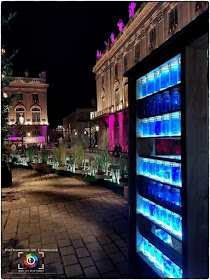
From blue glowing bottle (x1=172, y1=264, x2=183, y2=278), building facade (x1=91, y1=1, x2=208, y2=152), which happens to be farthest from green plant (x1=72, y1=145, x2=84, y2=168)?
building facade (x1=91, y1=1, x2=208, y2=152)

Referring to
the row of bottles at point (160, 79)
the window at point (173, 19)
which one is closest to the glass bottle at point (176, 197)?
the row of bottles at point (160, 79)

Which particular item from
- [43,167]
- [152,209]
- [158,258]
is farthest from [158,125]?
[43,167]

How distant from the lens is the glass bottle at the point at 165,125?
8.11ft

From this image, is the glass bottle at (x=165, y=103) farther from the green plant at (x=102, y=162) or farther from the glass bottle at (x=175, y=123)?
the green plant at (x=102, y=162)

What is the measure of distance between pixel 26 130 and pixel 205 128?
4348cm

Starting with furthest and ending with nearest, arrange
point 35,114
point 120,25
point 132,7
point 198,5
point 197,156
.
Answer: point 35,114
point 120,25
point 132,7
point 198,5
point 197,156

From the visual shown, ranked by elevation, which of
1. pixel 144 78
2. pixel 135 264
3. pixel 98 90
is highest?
pixel 98 90

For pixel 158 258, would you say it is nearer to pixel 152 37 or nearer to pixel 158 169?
pixel 158 169

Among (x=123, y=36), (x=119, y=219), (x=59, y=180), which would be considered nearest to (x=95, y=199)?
(x=119, y=219)

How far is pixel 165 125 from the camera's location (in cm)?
252

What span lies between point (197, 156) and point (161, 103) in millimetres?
824

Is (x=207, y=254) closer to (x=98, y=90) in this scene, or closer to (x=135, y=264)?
(x=135, y=264)

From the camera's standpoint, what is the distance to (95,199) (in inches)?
248

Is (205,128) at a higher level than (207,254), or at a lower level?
higher
